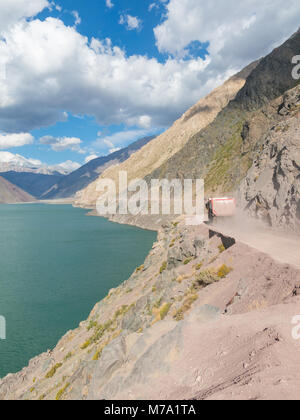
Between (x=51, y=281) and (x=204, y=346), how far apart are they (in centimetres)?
4453

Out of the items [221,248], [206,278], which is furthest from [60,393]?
[221,248]

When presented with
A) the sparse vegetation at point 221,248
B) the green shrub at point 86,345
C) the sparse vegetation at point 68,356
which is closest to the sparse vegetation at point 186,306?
the sparse vegetation at point 221,248

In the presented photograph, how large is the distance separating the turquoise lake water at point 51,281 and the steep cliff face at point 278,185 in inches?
961

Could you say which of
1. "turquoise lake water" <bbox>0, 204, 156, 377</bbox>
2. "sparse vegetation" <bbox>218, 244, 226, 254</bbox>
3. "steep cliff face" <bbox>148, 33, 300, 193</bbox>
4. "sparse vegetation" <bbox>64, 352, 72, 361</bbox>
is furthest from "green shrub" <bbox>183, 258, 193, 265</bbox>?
"steep cliff face" <bbox>148, 33, 300, 193</bbox>

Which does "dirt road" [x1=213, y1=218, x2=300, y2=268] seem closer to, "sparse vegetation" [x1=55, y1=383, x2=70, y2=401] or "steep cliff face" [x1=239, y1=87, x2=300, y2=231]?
"steep cliff face" [x1=239, y1=87, x2=300, y2=231]

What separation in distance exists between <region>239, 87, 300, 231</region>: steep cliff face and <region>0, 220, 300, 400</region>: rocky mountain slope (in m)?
6.23

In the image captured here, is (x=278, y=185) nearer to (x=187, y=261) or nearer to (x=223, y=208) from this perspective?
(x=223, y=208)

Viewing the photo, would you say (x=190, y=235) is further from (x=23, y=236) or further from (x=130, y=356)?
(x=23, y=236)

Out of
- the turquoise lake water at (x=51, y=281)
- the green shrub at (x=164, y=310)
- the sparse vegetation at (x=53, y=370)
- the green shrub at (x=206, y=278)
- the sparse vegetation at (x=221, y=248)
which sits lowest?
the turquoise lake water at (x=51, y=281)

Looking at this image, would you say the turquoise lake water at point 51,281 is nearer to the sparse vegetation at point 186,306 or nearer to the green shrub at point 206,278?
the sparse vegetation at point 186,306

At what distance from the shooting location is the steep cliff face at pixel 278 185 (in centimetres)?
2246

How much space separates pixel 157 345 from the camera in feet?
33.9

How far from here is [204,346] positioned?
928 centimetres

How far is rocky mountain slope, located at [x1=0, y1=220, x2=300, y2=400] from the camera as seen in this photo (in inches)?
267
